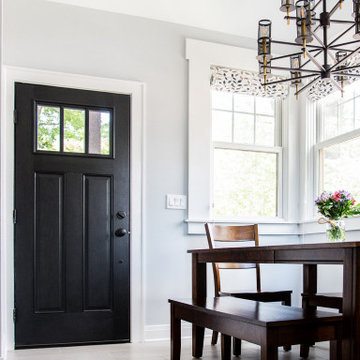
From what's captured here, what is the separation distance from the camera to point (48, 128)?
3.75 meters

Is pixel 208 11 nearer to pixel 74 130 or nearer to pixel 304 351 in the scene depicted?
pixel 74 130

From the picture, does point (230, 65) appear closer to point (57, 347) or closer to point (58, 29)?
point (58, 29)

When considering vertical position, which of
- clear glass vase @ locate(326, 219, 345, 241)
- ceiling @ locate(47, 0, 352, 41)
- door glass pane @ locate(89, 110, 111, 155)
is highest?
ceiling @ locate(47, 0, 352, 41)

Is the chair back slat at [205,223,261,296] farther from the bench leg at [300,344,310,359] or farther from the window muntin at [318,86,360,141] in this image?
the window muntin at [318,86,360,141]

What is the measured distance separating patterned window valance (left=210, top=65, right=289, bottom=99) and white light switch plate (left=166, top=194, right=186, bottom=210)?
40.0 inches

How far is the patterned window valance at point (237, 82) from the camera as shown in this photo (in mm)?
4316

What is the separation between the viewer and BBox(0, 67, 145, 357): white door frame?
350 centimetres

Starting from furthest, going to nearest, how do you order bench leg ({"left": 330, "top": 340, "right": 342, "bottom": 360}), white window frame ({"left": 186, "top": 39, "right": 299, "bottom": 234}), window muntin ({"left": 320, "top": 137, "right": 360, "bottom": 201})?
white window frame ({"left": 186, "top": 39, "right": 299, "bottom": 234}) < window muntin ({"left": 320, "top": 137, "right": 360, "bottom": 201}) < bench leg ({"left": 330, "top": 340, "right": 342, "bottom": 360})

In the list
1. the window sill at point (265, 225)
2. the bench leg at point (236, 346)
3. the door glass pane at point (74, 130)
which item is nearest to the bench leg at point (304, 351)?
the bench leg at point (236, 346)

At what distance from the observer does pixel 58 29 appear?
383 centimetres

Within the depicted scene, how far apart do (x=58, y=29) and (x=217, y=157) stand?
1686mm

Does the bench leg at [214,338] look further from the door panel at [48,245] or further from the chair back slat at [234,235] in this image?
the door panel at [48,245]

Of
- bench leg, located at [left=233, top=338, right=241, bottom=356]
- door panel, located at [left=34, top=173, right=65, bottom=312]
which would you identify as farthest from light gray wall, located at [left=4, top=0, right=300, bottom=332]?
bench leg, located at [left=233, top=338, right=241, bottom=356]

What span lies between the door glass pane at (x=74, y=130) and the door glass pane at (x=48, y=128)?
0.20 ft
